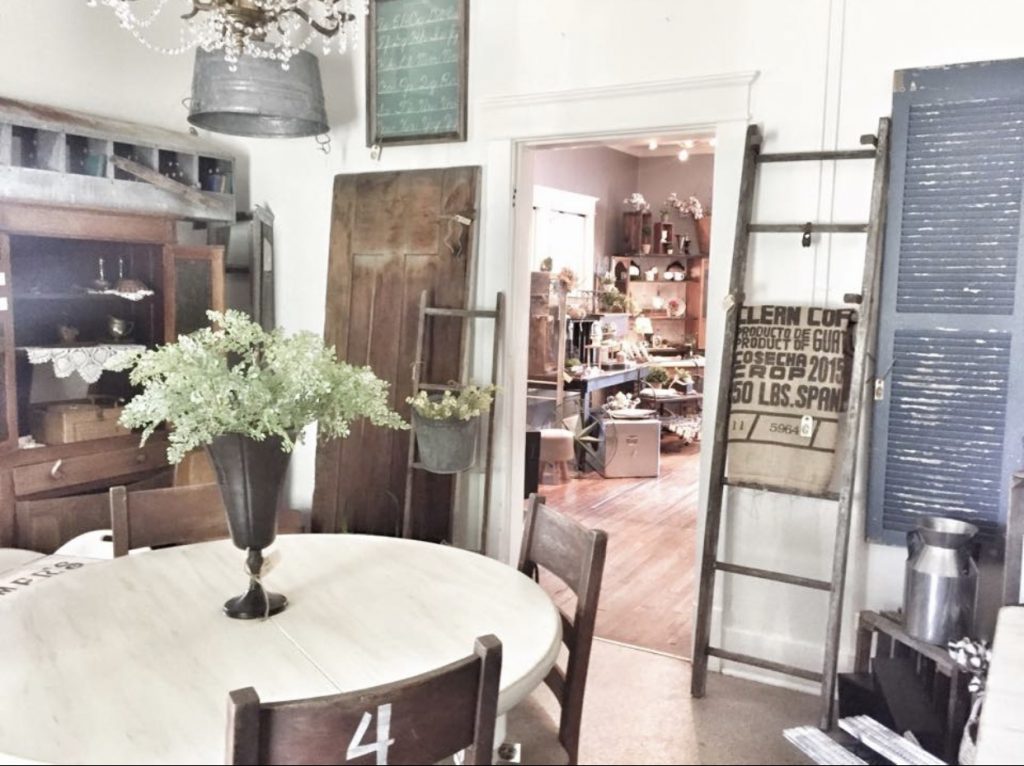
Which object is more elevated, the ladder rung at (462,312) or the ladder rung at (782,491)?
the ladder rung at (462,312)

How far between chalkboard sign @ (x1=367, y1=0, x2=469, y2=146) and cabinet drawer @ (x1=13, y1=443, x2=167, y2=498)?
4.93 feet

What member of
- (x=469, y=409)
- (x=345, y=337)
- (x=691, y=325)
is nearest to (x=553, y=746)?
(x=469, y=409)

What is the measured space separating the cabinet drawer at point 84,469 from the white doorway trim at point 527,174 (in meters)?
1.35

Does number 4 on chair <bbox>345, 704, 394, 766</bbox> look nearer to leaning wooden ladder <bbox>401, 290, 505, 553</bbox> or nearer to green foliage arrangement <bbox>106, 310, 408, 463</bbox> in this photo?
green foliage arrangement <bbox>106, 310, 408, 463</bbox>

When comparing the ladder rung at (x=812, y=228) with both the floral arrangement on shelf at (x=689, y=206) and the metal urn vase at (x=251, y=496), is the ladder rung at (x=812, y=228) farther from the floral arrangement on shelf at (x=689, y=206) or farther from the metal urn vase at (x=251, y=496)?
the floral arrangement on shelf at (x=689, y=206)

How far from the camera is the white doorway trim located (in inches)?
→ 106

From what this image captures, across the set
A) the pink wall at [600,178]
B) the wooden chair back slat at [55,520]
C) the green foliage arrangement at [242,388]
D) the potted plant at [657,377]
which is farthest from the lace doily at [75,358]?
the potted plant at [657,377]

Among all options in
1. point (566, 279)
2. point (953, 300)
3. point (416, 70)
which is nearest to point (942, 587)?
point (953, 300)

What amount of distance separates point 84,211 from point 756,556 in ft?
8.45

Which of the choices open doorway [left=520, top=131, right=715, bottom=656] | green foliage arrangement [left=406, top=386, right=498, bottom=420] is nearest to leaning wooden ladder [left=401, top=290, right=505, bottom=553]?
green foliage arrangement [left=406, top=386, right=498, bottom=420]

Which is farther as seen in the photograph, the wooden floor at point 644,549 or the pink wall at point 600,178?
the pink wall at point 600,178

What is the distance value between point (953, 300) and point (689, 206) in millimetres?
5438

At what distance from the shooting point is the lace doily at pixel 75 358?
2973 mm

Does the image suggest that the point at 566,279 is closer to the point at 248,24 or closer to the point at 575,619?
the point at 248,24
